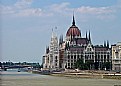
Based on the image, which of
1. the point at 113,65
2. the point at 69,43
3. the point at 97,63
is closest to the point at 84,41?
the point at 69,43

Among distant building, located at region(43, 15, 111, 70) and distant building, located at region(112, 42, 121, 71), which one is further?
distant building, located at region(43, 15, 111, 70)

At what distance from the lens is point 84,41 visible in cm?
18888

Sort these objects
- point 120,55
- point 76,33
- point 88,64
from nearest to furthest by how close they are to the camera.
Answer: point 120,55, point 88,64, point 76,33

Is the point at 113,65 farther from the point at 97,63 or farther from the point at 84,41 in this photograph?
the point at 84,41

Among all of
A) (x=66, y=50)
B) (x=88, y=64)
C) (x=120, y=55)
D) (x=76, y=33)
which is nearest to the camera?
(x=120, y=55)

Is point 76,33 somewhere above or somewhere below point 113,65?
above

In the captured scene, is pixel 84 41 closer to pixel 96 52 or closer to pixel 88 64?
pixel 96 52

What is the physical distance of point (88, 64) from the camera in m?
160

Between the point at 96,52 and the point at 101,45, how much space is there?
31.3 ft

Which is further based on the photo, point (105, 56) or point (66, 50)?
point (66, 50)

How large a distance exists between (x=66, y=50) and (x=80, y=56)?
9.44 m

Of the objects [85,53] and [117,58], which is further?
[85,53]

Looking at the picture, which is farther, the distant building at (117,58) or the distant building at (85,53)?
the distant building at (85,53)

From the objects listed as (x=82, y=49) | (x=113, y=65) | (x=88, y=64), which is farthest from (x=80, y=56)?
(x=113, y=65)
